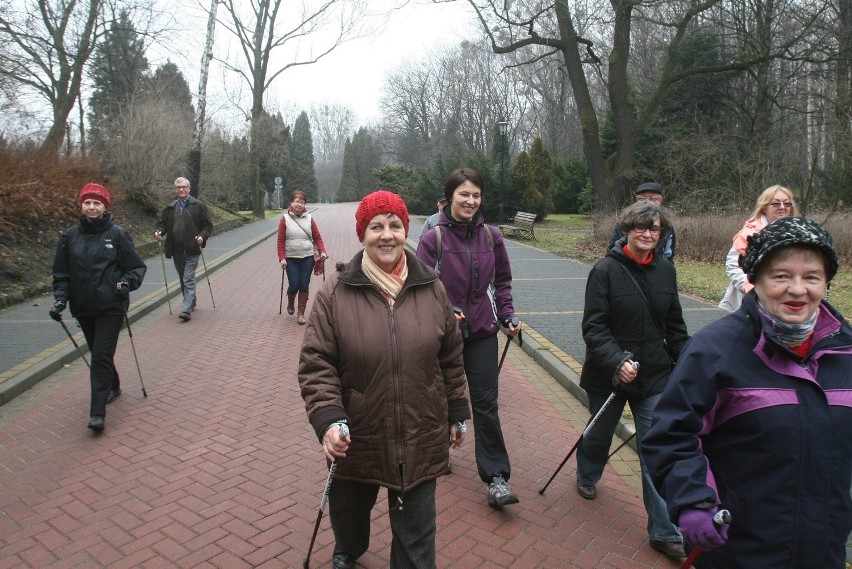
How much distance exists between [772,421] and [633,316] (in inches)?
64.2

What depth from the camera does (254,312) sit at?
34.2ft

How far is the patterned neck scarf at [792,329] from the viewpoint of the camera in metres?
2.00

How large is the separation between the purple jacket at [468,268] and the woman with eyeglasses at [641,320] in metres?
0.70

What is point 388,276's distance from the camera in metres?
2.83

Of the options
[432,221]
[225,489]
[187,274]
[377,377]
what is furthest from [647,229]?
[187,274]

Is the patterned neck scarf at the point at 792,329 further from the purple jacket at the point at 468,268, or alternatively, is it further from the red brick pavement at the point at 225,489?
the purple jacket at the point at 468,268

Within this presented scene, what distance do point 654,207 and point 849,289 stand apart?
35.8 feet

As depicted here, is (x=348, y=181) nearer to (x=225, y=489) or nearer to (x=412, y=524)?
(x=225, y=489)

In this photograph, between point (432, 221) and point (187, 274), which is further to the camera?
point (187, 274)

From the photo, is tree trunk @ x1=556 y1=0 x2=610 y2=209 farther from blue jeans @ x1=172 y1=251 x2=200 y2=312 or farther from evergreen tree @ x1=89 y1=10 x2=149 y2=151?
evergreen tree @ x1=89 y1=10 x2=149 y2=151

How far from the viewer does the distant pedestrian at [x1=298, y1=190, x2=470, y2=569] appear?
2.66 metres

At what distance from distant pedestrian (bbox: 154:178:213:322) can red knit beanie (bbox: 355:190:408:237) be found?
24.1ft

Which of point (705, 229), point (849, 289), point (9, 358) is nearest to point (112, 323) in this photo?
point (9, 358)

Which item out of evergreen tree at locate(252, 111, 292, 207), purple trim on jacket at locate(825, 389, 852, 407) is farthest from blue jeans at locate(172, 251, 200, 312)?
evergreen tree at locate(252, 111, 292, 207)
